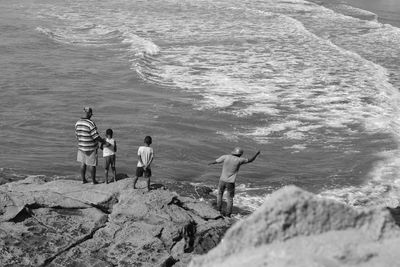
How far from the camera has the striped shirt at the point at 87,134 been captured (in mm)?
Result: 11062

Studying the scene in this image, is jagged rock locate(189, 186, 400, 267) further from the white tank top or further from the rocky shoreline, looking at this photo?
the white tank top

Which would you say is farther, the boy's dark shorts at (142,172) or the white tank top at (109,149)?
the white tank top at (109,149)

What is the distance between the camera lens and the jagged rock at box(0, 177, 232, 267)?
29.5 feet

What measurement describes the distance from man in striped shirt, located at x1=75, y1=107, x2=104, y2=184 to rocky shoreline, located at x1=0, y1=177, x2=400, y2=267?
1.65 ft

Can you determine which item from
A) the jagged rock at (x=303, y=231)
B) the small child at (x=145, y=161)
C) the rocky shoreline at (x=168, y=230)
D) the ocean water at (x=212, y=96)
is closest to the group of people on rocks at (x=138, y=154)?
the small child at (x=145, y=161)

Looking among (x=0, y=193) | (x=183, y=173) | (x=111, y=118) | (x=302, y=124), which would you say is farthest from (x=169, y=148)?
(x=0, y=193)

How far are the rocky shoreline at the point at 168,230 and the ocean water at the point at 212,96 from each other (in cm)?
301

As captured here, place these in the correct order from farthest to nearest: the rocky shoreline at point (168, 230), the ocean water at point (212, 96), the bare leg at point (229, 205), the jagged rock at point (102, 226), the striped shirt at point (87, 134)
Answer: the ocean water at point (212, 96) → the bare leg at point (229, 205) → the striped shirt at point (87, 134) → the jagged rock at point (102, 226) → the rocky shoreline at point (168, 230)

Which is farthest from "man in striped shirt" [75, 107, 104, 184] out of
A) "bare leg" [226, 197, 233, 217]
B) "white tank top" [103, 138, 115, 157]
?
"bare leg" [226, 197, 233, 217]

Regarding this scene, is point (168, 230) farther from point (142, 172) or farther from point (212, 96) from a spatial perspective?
point (212, 96)

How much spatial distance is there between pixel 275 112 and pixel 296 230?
57.1 feet

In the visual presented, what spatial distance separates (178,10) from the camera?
46281 mm

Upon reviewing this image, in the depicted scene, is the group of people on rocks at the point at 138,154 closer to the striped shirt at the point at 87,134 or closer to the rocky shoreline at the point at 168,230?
the striped shirt at the point at 87,134

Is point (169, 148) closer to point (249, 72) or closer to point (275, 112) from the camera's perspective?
point (275, 112)
